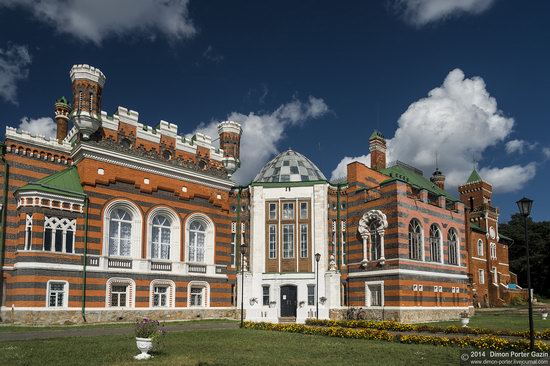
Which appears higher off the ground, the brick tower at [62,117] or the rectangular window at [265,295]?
the brick tower at [62,117]

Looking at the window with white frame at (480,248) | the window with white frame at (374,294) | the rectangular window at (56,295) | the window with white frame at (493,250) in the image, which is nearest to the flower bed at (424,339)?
the window with white frame at (374,294)

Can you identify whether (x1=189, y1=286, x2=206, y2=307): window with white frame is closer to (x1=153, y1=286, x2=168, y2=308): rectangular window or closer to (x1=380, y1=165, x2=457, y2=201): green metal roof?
(x1=153, y1=286, x2=168, y2=308): rectangular window

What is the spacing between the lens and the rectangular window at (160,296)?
37.3 metres

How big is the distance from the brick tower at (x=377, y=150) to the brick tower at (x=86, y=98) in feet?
92.2

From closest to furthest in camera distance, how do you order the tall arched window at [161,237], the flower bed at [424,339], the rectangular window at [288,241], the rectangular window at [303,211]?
the flower bed at [424,339]
the tall arched window at [161,237]
the rectangular window at [288,241]
the rectangular window at [303,211]

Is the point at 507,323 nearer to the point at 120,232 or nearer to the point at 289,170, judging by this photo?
the point at 289,170

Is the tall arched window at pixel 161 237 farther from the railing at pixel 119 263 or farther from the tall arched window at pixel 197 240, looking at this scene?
the railing at pixel 119 263

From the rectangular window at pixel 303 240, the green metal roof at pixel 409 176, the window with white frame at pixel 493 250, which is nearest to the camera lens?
the rectangular window at pixel 303 240

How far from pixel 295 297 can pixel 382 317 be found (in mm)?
7362

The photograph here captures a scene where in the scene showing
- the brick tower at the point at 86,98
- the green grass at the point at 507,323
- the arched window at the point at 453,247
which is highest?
the brick tower at the point at 86,98

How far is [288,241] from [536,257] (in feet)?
179

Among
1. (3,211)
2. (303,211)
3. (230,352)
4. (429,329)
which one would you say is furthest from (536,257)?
(3,211)

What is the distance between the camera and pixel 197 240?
4122cm

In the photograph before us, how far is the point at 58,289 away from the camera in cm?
3225
